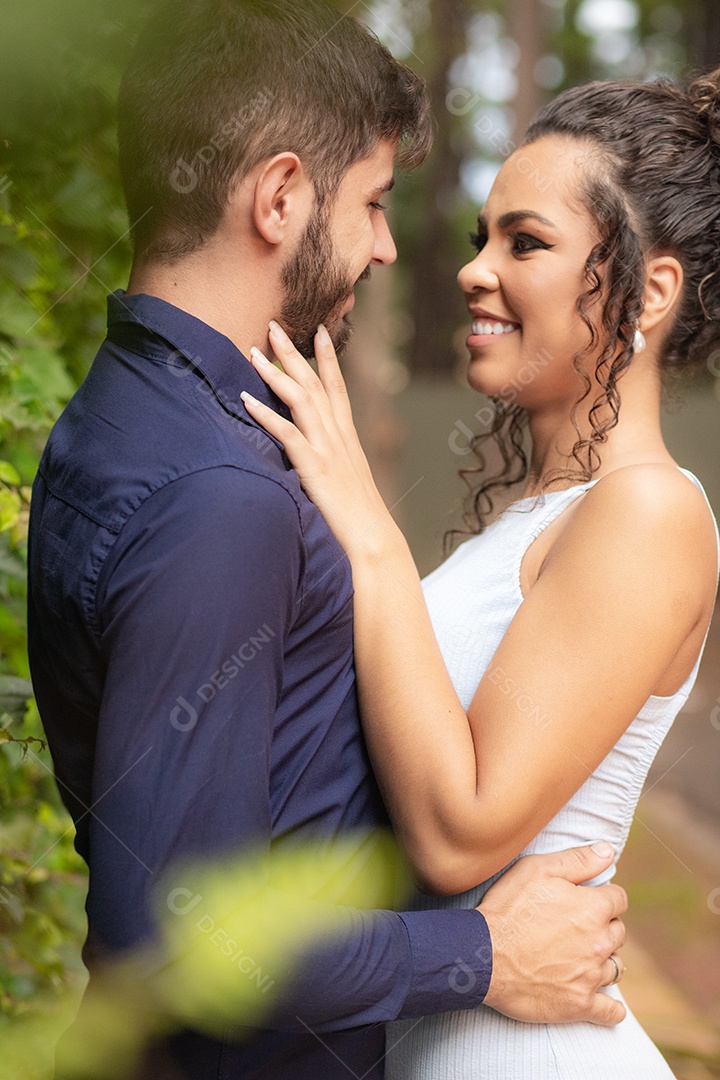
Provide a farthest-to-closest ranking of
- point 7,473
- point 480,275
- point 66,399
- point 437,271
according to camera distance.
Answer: point 437,271
point 66,399
point 480,275
point 7,473

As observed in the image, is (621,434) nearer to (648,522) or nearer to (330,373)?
(648,522)

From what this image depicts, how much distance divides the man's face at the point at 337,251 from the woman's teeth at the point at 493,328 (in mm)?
425

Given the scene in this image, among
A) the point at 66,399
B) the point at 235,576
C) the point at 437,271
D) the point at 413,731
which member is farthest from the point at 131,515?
the point at 437,271

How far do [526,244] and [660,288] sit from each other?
0.25m

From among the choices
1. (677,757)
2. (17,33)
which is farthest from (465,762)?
(677,757)

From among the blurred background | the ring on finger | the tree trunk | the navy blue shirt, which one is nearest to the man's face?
the navy blue shirt

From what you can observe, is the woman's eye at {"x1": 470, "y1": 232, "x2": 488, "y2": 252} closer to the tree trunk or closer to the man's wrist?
the man's wrist

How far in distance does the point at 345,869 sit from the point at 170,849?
1.37ft

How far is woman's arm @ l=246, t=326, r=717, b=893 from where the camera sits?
1.47m

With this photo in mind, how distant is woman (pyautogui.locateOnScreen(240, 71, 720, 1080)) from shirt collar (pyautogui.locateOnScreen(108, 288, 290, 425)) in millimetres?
62

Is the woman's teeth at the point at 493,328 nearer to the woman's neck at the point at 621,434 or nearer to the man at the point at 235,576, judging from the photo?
the woman's neck at the point at 621,434

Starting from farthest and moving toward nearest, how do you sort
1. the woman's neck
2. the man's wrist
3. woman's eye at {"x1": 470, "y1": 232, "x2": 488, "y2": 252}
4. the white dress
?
woman's eye at {"x1": 470, "y1": 232, "x2": 488, "y2": 252} < the woman's neck < the white dress < the man's wrist

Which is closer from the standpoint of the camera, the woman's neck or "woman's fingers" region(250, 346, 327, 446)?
"woman's fingers" region(250, 346, 327, 446)

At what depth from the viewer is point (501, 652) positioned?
1.60 m
